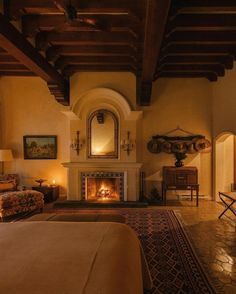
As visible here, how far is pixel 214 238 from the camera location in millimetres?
→ 3316

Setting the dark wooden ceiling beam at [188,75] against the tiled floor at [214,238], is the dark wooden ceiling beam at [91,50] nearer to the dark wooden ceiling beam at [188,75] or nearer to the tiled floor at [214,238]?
the dark wooden ceiling beam at [188,75]

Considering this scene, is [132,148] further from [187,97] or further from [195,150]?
[187,97]

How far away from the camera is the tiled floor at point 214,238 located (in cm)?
237

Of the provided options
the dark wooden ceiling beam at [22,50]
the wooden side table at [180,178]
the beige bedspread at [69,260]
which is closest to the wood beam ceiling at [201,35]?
the dark wooden ceiling beam at [22,50]

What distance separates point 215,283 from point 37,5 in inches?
151

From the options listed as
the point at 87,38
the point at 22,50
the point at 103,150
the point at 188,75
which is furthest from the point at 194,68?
the point at 22,50

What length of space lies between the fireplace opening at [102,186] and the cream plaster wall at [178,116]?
0.94 metres

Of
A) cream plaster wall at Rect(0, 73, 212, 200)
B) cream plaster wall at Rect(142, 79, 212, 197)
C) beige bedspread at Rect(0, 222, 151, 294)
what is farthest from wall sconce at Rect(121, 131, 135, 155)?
beige bedspread at Rect(0, 222, 151, 294)

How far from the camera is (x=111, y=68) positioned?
532 cm

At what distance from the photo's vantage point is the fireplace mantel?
546cm

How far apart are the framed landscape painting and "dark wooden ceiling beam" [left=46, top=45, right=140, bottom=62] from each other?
2521 millimetres

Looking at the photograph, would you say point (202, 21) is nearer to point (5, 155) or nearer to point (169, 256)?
point (169, 256)

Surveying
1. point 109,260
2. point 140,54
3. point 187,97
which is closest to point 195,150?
point 187,97

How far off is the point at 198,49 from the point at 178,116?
6.87ft
